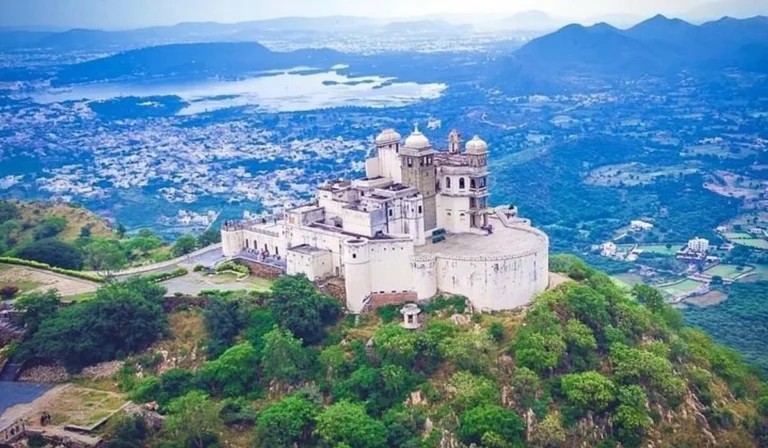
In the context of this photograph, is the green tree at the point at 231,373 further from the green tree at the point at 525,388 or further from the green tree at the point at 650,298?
the green tree at the point at 650,298

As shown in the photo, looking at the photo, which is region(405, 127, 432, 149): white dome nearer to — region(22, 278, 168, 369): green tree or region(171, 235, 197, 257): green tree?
region(22, 278, 168, 369): green tree

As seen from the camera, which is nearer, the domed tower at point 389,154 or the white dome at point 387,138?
the domed tower at point 389,154

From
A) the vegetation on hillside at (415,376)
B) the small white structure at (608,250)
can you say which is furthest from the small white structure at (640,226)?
the vegetation on hillside at (415,376)

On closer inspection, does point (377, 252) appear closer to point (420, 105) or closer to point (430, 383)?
point (430, 383)

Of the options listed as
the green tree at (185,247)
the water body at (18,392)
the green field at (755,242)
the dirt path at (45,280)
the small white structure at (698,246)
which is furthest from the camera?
the green field at (755,242)

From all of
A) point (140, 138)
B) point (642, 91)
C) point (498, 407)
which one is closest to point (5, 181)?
point (140, 138)
